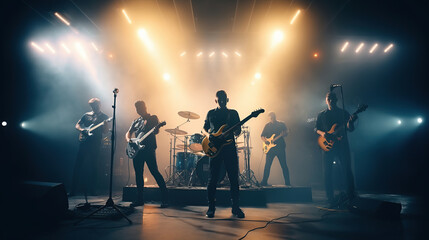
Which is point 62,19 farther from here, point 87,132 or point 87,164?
point 87,164

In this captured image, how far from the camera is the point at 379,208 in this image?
3.46 meters

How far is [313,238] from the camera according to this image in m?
2.42

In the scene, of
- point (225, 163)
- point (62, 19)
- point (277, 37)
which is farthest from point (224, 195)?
point (62, 19)

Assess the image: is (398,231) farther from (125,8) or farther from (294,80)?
(294,80)

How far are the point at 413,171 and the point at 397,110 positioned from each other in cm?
252

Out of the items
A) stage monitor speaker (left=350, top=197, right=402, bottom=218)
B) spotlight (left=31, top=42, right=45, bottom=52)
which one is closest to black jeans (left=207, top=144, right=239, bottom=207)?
stage monitor speaker (left=350, top=197, right=402, bottom=218)

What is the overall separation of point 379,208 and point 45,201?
487cm

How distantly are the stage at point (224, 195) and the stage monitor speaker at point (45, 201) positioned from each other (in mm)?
2388

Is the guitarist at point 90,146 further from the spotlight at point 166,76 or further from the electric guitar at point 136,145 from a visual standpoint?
the spotlight at point 166,76

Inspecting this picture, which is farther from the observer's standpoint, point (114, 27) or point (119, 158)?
point (119, 158)

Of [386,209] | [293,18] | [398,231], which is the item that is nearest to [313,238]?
[398,231]

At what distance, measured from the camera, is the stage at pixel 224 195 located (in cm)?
513

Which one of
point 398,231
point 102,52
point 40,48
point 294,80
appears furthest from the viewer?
point 294,80

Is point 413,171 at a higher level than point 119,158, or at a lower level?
lower
